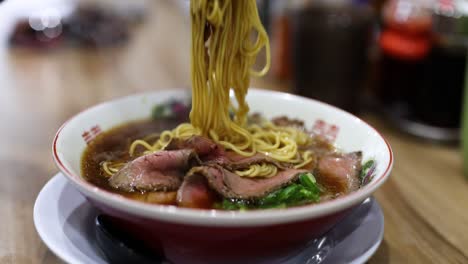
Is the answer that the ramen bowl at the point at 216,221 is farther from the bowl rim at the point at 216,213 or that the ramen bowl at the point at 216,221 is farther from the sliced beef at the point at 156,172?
the sliced beef at the point at 156,172

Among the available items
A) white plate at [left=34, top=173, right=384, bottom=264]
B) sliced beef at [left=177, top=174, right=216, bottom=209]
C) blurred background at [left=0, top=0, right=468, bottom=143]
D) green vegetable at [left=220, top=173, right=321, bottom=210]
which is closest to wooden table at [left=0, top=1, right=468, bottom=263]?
blurred background at [left=0, top=0, right=468, bottom=143]

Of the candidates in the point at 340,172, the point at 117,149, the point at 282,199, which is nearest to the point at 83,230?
the point at 117,149

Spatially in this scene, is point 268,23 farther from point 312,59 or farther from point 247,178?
point 247,178

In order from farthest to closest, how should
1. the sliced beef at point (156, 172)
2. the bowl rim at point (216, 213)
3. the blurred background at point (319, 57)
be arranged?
the blurred background at point (319, 57) < the sliced beef at point (156, 172) < the bowl rim at point (216, 213)

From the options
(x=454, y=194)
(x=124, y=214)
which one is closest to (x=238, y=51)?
(x=124, y=214)

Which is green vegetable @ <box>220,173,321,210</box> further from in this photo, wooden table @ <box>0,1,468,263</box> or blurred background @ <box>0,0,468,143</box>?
blurred background @ <box>0,0,468,143</box>

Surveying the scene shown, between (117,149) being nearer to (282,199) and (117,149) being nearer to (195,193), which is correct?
(195,193)

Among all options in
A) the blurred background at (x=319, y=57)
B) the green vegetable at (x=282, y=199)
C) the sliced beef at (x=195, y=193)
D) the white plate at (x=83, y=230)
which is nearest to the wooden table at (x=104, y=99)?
the blurred background at (x=319, y=57)
